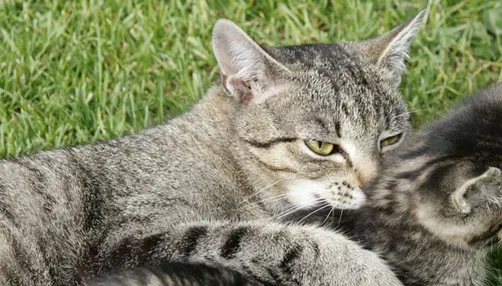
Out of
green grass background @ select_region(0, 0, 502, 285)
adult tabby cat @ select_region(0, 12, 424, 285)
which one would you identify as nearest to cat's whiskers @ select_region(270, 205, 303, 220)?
adult tabby cat @ select_region(0, 12, 424, 285)

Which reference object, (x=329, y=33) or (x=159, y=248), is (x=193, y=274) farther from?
(x=329, y=33)

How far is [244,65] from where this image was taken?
5102mm

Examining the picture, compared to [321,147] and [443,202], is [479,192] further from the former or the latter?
[321,147]

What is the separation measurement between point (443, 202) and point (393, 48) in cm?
151

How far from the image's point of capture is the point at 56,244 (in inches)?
178

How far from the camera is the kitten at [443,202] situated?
4.16 metres

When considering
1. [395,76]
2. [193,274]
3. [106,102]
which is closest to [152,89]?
[106,102]

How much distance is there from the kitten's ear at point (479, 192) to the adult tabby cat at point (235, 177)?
0.62 metres

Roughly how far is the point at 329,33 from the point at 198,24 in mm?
1160

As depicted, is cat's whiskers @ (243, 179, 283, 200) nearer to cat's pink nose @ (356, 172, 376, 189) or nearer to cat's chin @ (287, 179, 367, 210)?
cat's chin @ (287, 179, 367, 210)

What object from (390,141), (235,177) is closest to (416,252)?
(390,141)

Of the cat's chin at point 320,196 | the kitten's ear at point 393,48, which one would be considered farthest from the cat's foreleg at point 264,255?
the kitten's ear at point 393,48

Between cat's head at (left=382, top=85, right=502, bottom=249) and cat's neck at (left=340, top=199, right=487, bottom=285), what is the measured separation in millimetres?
74

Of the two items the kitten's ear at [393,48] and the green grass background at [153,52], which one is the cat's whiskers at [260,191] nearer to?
the kitten's ear at [393,48]
